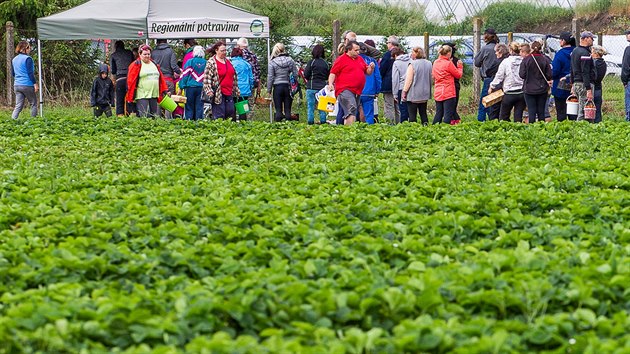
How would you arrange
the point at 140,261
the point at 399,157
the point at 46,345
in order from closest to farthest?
the point at 46,345 → the point at 140,261 → the point at 399,157

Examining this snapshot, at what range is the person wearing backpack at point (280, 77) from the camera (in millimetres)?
20094

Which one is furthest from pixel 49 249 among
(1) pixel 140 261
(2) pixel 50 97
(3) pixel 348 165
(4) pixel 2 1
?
(4) pixel 2 1

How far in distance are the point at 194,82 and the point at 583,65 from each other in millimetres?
6445

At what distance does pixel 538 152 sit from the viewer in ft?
38.9

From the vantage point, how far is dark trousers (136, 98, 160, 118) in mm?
18781

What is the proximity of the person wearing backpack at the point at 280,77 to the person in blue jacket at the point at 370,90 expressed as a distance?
1.49 meters

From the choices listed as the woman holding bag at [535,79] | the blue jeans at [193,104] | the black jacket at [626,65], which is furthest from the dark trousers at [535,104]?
the blue jeans at [193,104]

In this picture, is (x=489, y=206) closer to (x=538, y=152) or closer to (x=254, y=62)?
(x=538, y=152)

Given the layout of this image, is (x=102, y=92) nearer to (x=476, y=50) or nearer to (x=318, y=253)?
(x=476, y=50)

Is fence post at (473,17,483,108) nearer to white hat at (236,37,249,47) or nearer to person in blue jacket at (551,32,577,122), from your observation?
person in blue jacket at (551,32,577,122)

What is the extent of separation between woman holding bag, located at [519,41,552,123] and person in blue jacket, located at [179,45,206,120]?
17.8 ft

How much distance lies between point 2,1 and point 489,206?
23.7 metres

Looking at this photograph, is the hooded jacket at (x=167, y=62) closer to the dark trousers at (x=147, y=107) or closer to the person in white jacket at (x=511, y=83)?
the dark trousers at (x=147, y=107)

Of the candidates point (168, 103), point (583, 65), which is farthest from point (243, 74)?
point (583, 65)
